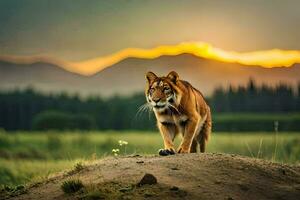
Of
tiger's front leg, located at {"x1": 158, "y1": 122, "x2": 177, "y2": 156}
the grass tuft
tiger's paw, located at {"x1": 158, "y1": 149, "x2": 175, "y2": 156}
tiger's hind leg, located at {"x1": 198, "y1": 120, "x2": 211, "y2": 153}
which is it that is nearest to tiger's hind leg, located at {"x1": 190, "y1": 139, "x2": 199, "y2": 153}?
tiger's hind leg, located at {"x1": 198, "y1": 120, "x2": 211, "y2": 153}

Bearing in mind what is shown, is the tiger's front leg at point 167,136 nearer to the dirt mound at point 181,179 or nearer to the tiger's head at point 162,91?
the dirt mound at point 181,179

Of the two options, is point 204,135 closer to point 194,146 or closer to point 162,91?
point 194,146

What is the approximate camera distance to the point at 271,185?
38.0ft

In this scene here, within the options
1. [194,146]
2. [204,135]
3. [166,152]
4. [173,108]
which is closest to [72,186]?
[166,152]

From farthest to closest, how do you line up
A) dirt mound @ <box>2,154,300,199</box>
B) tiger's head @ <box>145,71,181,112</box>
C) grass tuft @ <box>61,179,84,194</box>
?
tiger's head @ <box>145,71,181,112</box> → grass tuft @ <box>61,179,84,194</box> → dirt mound @ <box>2,154,300,199</box>

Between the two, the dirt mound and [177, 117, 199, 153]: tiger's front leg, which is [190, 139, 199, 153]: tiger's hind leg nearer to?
[177, 117, 199, 153]: tiger's front leg

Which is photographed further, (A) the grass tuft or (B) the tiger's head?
(B) the tiger's head

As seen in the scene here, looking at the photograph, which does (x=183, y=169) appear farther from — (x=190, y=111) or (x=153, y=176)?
(x=190, y=111)

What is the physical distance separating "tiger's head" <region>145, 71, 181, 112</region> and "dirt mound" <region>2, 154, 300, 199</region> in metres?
0.97

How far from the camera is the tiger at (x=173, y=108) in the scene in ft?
42.1

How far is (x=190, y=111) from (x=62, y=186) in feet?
10.3

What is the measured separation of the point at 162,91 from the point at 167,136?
1.00 meters

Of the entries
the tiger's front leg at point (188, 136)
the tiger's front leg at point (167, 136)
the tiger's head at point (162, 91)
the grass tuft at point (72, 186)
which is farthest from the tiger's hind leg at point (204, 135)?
the grass tuft at point (72, 186)

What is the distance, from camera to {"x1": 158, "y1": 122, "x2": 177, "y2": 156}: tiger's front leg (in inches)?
515
